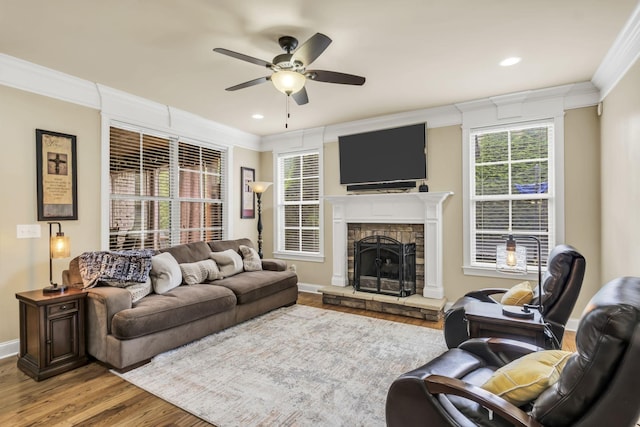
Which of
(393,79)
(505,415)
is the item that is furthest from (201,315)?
(393,79)

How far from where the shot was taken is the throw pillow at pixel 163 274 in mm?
3433

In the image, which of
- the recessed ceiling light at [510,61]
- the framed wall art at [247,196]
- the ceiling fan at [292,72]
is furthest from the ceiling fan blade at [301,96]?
the framed wall art at [247,196]

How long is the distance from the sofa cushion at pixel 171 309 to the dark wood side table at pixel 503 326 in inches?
96.2

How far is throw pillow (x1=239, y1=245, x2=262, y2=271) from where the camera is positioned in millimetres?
4700

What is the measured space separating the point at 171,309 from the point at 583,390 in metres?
3.01

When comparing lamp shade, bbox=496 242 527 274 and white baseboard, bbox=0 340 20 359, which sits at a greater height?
lamp shade, bbox=496 242 527 274

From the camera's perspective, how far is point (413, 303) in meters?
4.21

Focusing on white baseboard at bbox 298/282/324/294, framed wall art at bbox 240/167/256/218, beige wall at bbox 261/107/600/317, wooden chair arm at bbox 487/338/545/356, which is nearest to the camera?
wooden chair arm at bbox 487/338/545/356

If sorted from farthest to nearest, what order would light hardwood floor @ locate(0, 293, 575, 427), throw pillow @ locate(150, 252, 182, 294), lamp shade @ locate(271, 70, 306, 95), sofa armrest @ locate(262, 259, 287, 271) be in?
sofa armrest @ locate(262, 259, 287, 271)
throw pillow @ locate(150, 252, 182, 294)
lamp shade @ locate(271, 70, 306, 95)
light hardwood floor @ locate(0, 293, 575, 427)

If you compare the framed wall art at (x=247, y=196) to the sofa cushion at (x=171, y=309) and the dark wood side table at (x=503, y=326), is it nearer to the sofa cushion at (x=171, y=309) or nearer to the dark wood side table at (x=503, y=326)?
the sofa cushion at (x=171, y=309)

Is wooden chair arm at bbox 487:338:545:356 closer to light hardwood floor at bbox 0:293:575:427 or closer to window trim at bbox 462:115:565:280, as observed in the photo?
light hardwood floor at bbox 0:293:575:427

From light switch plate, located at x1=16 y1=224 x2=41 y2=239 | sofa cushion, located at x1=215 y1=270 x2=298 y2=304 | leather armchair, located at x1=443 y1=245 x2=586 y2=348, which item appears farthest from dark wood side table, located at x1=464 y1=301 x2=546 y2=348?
light switch plate, located at x1=16 y1=224 x2=41 y2=239

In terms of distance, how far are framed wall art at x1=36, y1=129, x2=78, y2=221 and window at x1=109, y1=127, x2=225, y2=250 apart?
45cm

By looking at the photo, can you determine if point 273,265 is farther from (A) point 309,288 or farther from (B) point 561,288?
(B) point 561,288
